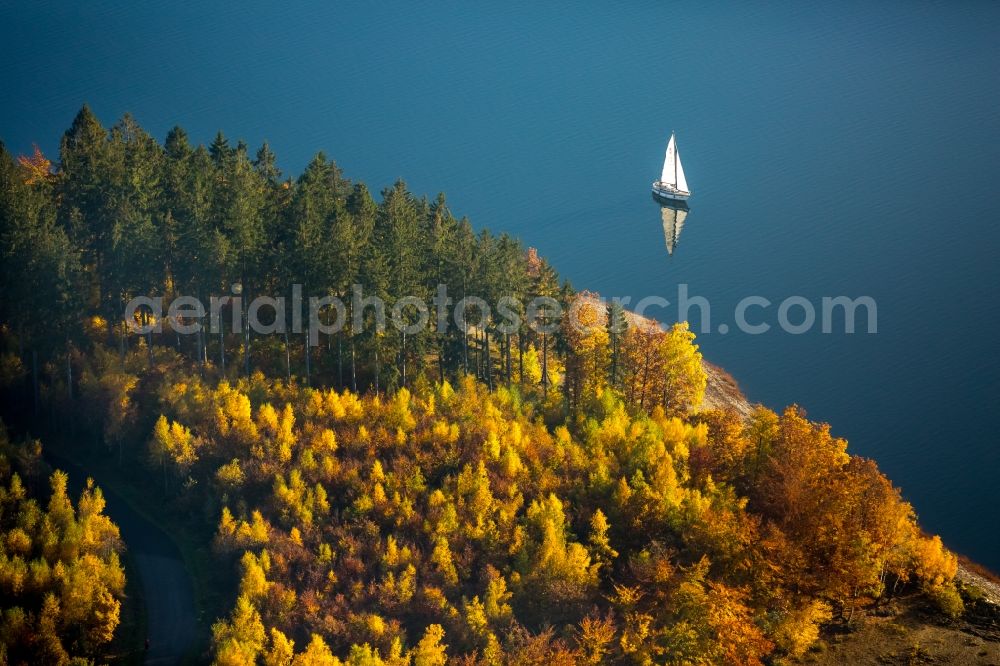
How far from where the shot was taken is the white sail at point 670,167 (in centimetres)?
12212

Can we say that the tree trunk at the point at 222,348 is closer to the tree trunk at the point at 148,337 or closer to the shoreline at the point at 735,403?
the tree trunk at the point at 148,337

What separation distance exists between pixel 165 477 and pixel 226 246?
15.6 metres

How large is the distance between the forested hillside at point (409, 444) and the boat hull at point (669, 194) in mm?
54048

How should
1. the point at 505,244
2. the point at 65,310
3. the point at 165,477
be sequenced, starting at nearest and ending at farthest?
the point at 165,477, the point at 65,310, the point at 505,244

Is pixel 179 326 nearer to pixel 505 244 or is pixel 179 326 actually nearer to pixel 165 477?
pixel 165 477

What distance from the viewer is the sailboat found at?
405 ft

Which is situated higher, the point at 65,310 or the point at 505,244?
the point at 505,244

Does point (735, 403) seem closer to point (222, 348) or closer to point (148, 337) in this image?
point (222, 348)

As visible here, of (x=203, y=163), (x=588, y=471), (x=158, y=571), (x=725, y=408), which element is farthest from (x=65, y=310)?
(x=725, y=408)

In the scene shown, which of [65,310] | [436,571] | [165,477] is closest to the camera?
[436,571]

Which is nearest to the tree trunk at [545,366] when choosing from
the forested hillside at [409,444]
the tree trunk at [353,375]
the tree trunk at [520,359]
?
the forested hillside at [409,444]

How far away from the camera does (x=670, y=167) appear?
124m

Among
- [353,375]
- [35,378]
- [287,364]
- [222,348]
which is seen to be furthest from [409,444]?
[35,378]

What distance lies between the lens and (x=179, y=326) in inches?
2822
